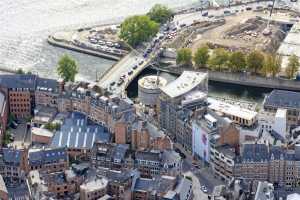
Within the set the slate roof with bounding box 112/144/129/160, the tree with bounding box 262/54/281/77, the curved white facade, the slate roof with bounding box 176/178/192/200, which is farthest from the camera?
the tree with bounding box 262/54/281/77

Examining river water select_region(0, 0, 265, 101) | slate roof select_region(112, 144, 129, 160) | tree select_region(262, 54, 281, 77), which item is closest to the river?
river water select_region(0, 0, 265, 101)

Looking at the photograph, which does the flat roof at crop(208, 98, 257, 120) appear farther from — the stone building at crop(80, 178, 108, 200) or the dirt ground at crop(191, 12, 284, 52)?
the dirt ground at crop(191, 12, 284, 52)

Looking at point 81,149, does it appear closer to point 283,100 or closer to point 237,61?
point 283,100

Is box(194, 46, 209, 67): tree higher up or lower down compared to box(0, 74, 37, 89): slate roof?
higher up

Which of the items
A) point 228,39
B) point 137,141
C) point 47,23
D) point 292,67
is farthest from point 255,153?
point 47,23

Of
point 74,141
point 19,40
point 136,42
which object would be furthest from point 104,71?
point 74,141

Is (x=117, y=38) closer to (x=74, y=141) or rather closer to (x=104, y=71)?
(x=104, y=71)
